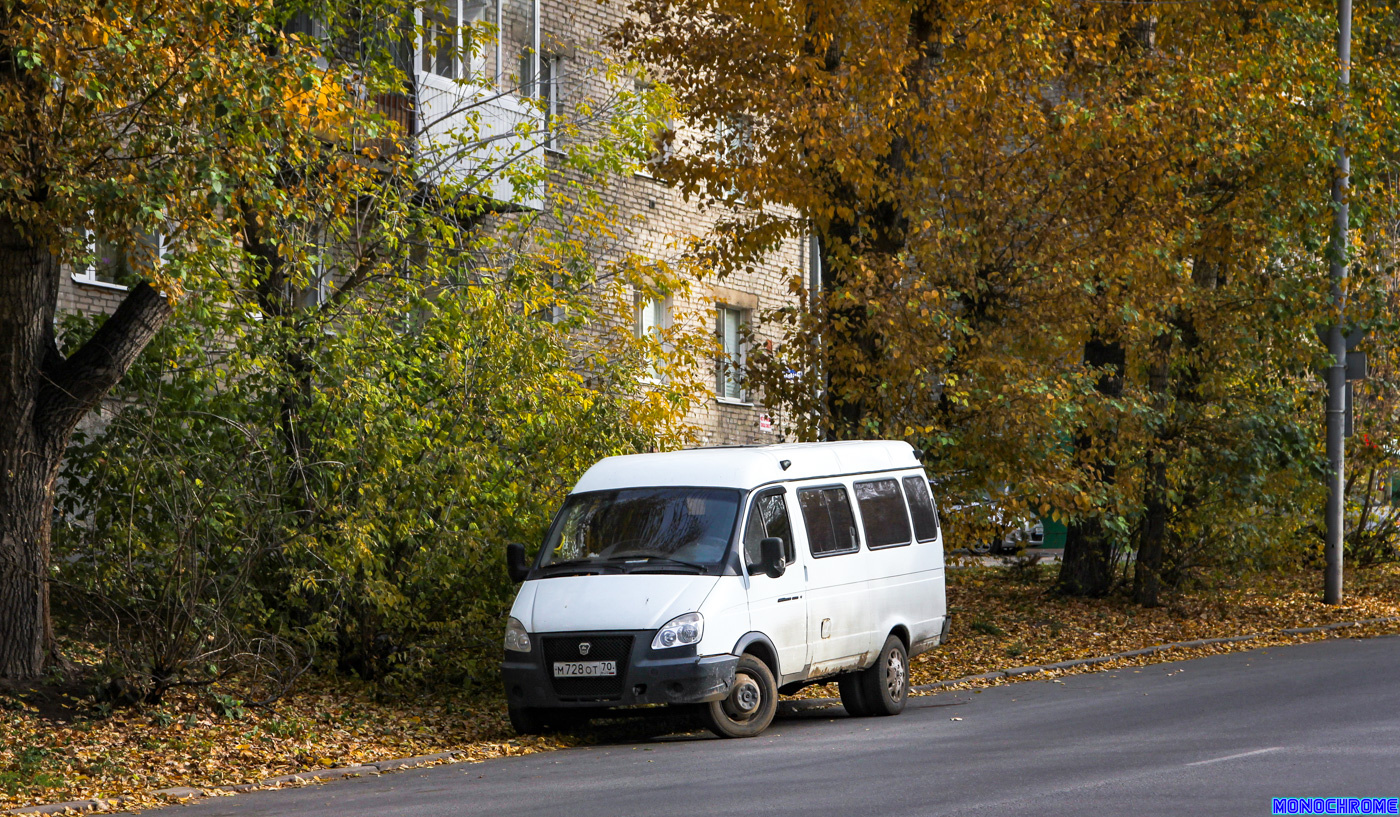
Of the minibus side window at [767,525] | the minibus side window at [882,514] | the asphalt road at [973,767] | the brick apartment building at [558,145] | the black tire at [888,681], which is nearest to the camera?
the asphalt road at [973,767]

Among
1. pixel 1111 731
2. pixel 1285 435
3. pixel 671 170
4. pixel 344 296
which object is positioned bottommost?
pixel 1111 731

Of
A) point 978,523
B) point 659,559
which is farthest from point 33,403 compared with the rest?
point 978,523

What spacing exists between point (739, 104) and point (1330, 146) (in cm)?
809

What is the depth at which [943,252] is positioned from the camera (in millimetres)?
18453

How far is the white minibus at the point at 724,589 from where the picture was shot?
11.7 metres

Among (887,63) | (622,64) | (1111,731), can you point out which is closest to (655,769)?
(1111,731)

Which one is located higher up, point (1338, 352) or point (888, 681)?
point (1338, 352)

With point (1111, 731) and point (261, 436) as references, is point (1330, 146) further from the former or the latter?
point (261, 436)

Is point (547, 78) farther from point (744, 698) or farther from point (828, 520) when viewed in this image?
point (744, 698)

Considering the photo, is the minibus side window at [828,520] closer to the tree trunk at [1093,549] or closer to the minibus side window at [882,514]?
the minibus side window at [882,514]

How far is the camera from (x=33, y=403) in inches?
496

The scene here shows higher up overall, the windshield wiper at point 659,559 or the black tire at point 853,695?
the windshield wiper at point 659,559

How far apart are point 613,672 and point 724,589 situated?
104 cm

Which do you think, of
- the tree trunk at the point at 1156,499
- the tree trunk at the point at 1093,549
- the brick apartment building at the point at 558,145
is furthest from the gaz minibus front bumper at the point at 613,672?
the tree trunk at the point at 1093,549
